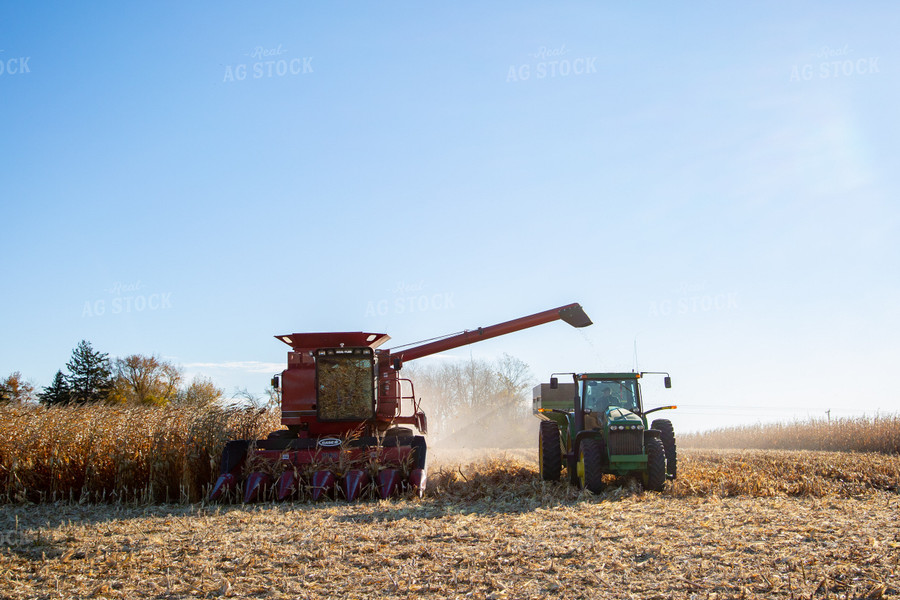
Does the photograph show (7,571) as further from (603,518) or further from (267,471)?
(603,518)

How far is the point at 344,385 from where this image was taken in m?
12.8

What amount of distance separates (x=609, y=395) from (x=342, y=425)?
4.80 meters

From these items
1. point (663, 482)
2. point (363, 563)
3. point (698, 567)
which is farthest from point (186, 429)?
point (698, 567)

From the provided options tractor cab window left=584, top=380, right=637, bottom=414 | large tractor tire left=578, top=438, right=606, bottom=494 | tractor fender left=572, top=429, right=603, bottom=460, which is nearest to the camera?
large tractor tire left=578, top=438, right=606, bottom=494

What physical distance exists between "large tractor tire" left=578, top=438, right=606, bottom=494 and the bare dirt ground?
213mm

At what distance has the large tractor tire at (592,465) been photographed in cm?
1061

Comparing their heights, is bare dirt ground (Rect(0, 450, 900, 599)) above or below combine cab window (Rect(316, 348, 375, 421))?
below

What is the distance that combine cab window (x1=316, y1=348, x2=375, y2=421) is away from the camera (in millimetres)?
12750

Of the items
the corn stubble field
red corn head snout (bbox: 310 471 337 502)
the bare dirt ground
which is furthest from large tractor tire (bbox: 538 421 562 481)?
red corn head snout (bbox: 310 471 337 502)

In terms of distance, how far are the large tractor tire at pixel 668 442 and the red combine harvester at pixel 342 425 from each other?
2753 millimetres

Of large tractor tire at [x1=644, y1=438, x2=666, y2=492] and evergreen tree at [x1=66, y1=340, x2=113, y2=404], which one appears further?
evergreen tree at [x1=66, y1=340, x2=113, y2=404]

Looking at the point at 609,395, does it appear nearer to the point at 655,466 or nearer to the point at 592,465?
the point at 655,466

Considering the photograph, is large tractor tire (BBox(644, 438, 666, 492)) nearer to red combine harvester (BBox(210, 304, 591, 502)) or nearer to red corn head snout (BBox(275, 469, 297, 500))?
red combine harvester (BBox(210, 304, 591, 502))

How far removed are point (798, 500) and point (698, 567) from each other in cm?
502
